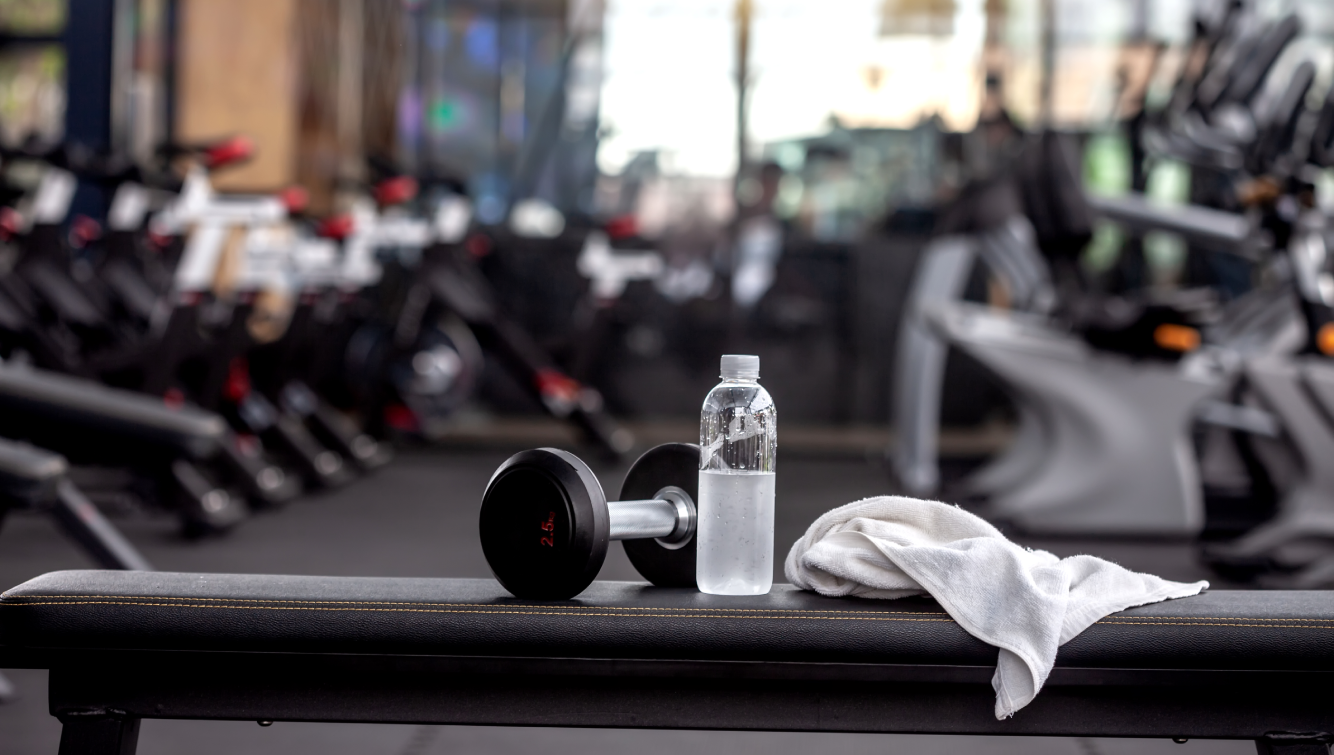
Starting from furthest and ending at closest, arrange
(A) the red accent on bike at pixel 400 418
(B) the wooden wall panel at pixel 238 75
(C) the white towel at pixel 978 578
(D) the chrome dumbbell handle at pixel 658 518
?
(B) the wooden wall panel at pixel 238 75 < (A) the red accent on bike at pixel 400 418 < (D) the chrome dumbbell handle at pixel 658 518 < (C) the white towel at pixel 978 578

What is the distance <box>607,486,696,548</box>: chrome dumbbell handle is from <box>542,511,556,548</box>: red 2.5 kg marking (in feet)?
0.21

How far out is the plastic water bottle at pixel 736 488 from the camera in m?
1.47

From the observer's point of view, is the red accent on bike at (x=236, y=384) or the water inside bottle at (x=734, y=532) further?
the red accent on bike at (x=236, y=384)

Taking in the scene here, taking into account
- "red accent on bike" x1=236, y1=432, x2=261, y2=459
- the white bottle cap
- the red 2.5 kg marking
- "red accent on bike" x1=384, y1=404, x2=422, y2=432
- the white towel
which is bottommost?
"red accent on bike" x1=384, y1=404, x2=422, y2=432

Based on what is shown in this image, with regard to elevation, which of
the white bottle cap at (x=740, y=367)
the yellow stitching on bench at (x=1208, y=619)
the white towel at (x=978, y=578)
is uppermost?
the white bottle cap at (x=740, y=367)

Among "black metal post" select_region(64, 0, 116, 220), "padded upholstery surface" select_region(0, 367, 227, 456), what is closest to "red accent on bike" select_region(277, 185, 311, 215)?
"padded upholstery surface" select_region(0, 367, 227, 456)

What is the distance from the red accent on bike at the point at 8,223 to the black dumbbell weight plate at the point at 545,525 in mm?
4131

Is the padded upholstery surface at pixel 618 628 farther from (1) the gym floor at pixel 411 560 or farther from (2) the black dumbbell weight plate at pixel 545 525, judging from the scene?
(1) the gym floor at pixel 411 560

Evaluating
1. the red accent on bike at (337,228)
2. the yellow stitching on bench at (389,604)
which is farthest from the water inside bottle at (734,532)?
the red accent on bike at (337,228)

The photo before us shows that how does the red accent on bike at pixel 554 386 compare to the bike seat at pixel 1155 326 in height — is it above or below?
below

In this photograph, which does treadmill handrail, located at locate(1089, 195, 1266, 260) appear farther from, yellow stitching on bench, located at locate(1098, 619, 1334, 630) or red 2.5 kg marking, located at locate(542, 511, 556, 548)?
red 2.5 kg marking, located at locate(542, 511, 556, 548)

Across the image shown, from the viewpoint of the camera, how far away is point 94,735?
140 centimetres

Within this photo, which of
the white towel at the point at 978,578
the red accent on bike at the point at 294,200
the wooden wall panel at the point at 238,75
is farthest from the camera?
the wooden wall panel at the point at 238,75

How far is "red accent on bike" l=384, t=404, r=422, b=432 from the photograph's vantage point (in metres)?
6.29
